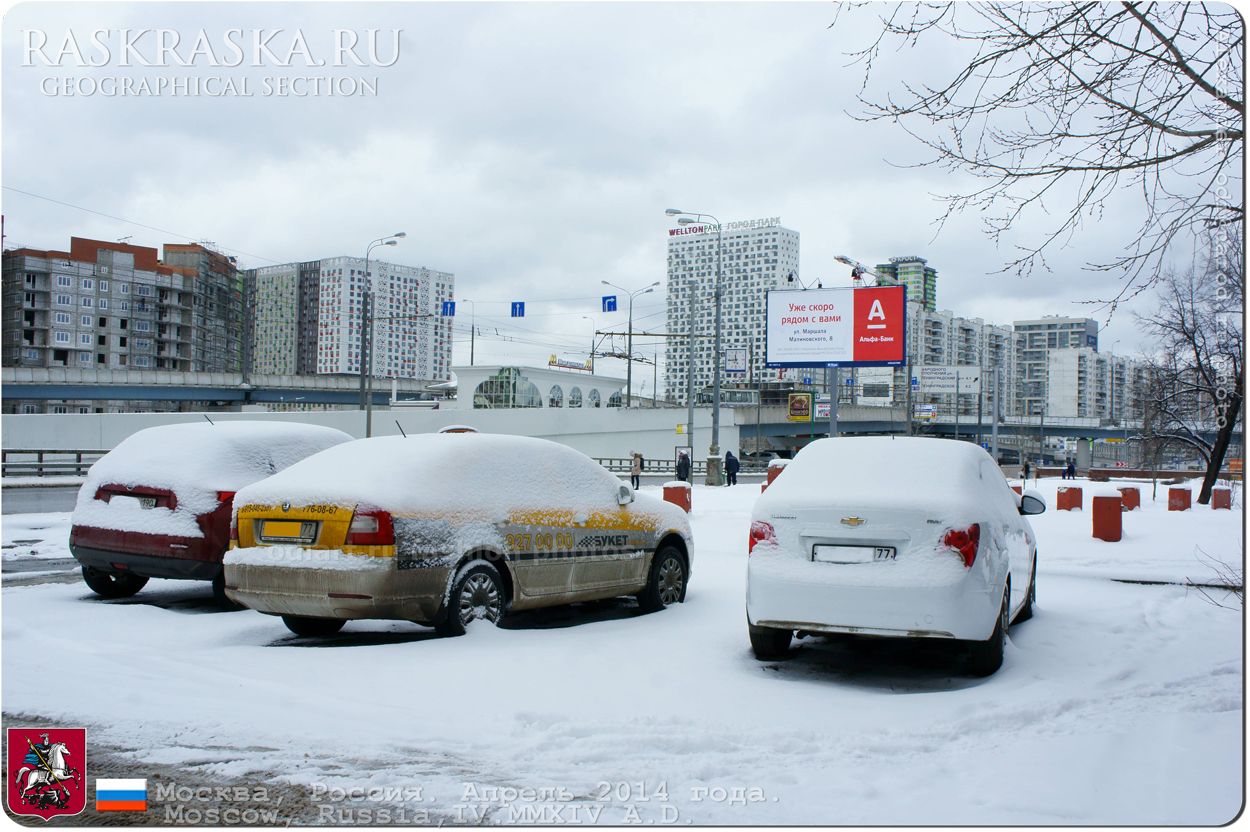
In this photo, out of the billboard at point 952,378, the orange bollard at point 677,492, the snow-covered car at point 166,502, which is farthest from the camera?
the billboard at point 952,378

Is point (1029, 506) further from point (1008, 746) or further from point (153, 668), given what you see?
point (153, 668)

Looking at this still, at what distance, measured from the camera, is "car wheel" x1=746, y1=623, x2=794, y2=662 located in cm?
554

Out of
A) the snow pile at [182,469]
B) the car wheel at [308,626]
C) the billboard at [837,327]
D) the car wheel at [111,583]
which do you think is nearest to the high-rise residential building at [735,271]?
the billboard at [837,327]

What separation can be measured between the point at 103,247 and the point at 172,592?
310 feet

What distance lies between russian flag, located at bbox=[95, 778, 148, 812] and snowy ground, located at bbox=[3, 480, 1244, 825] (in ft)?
0.45

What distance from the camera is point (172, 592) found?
7992 millimetres

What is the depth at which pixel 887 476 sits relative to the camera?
218 inches

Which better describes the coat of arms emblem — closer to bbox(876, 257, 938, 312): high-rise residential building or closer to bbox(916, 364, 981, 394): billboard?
bbox(916, 364, 981, 394): billboard

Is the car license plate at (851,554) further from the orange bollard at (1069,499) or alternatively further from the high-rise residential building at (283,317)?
the high-rise residential building at (283,317)

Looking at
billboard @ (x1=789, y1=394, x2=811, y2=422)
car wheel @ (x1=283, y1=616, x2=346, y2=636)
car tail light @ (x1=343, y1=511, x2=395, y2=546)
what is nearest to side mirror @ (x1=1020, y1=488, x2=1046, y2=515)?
car tail light @ (x1=343, y1=511, x2=395, y2=546)

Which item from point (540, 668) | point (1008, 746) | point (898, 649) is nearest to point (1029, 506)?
point (898, 649)

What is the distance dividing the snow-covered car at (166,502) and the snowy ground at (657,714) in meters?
0.42

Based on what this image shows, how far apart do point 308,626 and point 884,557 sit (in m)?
3.98

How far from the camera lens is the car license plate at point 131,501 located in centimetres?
684
